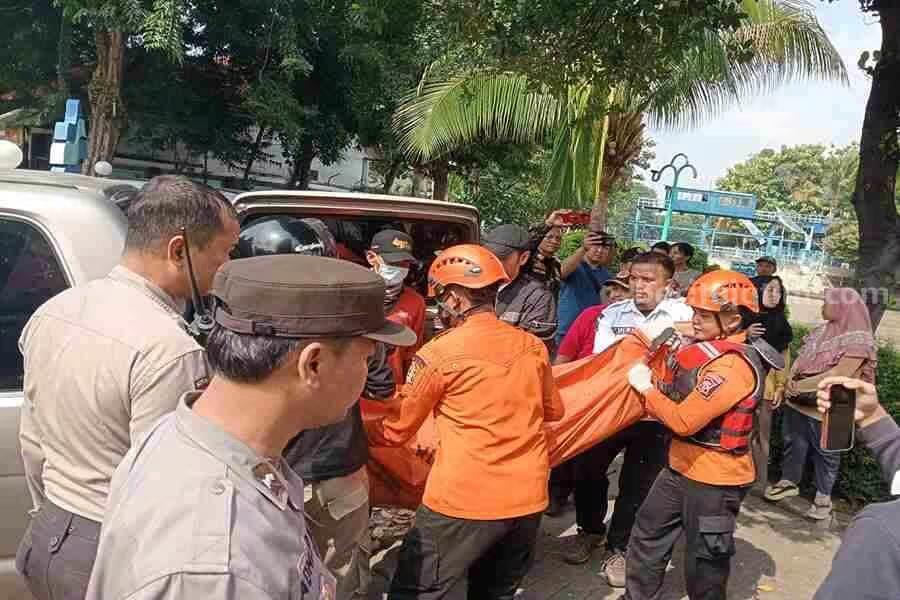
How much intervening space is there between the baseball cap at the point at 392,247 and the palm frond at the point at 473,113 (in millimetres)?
6069

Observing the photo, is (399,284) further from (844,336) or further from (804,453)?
(804,453)

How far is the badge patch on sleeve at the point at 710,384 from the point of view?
3041mm

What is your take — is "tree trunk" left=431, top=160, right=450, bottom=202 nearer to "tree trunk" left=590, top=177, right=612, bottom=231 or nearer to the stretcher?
"tree trunk" left=590, top=177, right=612, bottom=231

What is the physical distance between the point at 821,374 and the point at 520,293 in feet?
7.08

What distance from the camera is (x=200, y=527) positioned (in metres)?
1.00

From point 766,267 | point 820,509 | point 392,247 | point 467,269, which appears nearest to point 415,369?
point 467,269

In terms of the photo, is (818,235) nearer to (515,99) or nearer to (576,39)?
(515,99)

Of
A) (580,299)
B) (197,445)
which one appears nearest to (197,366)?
(197,445)

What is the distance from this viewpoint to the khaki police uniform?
1683mm

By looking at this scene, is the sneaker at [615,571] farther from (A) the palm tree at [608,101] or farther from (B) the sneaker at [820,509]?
(A) the palm tree at [608,101]

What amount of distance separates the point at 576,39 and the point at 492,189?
12.8 meters

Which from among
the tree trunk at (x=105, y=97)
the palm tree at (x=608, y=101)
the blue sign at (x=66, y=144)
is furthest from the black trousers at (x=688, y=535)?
Answer: the tree trunk at (x=105, y=97)

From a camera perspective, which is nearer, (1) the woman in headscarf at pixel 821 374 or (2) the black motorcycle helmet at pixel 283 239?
(2) the black motorcycle helmet at pixel 283 239

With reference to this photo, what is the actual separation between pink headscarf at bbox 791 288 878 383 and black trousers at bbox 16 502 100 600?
15.1ft
